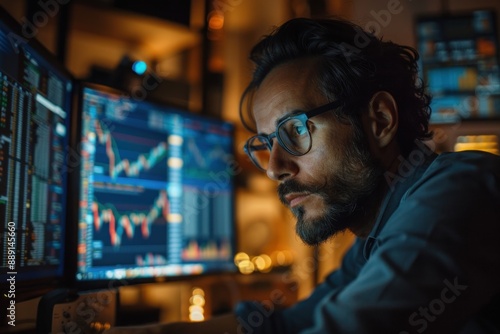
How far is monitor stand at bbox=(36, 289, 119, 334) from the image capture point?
0.80 m

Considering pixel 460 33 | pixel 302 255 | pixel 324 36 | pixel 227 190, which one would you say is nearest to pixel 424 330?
pixel 324 36

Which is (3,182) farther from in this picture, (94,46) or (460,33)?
(460,33)

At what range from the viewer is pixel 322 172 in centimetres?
94

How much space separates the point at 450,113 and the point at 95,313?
1.83 m

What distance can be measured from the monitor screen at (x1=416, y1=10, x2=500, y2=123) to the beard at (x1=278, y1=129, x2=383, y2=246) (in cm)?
131

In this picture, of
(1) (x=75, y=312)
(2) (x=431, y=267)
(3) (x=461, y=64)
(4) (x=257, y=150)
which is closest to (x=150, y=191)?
(4) (x=257, y=150)

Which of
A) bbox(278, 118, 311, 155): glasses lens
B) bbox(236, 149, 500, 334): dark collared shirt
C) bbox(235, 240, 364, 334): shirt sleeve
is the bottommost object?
bbox(235, 240, 364, 334): shirt sleeve

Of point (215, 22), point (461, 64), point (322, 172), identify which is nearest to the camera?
point (322, 172)

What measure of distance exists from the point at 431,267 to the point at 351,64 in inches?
21.2

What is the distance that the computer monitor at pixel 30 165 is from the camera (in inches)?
30.3

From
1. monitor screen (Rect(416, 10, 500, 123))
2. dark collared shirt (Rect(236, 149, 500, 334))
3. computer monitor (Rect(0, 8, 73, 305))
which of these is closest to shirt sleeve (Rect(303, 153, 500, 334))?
dark collared shirt (Rect(236, 149, 500, 334))

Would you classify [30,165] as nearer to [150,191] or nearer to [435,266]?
[150,191]

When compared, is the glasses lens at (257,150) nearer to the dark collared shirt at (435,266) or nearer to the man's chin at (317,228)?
the man's chin at (317,228)

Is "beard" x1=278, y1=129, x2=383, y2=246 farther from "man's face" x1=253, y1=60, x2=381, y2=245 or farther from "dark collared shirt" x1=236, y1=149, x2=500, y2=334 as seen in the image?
"dark collared shirt" x1=236, y1=149, x2=500, y2=334
